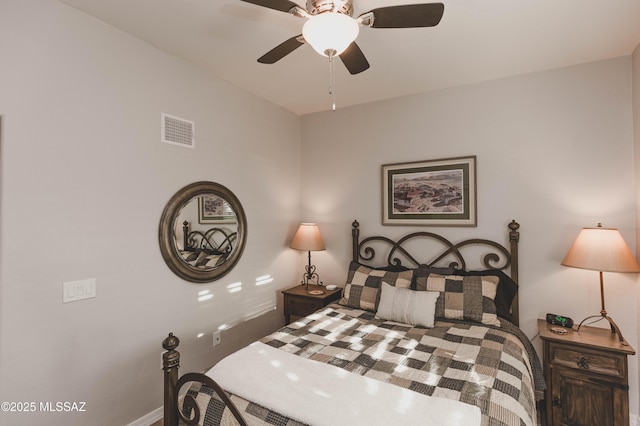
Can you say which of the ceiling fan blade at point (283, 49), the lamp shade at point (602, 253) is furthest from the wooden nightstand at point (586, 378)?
the ceiling fan blade at point (283, 49)

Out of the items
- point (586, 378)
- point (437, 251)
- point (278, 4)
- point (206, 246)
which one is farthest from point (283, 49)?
point (586, 378)

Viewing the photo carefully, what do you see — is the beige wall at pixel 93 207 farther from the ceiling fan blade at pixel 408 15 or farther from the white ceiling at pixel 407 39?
the ceiling fan blade at pixel 408 15

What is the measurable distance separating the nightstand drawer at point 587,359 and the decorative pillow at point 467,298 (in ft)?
1.28

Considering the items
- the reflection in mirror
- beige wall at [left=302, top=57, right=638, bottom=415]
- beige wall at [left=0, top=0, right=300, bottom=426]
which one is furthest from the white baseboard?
beige wall at [left=302, top=57, right=638, bottom=415]

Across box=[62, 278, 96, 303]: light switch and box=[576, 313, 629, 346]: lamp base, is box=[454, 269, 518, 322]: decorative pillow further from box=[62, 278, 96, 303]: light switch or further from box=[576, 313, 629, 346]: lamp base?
box=[62, 278, 96, 303]: light switch

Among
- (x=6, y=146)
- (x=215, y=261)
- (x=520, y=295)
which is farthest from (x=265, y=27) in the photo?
(x=520, y=295)

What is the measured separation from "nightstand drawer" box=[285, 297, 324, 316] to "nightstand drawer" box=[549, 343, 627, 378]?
73.6 inches

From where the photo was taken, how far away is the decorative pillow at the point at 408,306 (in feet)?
7.67

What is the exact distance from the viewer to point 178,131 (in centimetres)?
246

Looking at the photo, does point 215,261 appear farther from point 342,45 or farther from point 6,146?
point 342,45

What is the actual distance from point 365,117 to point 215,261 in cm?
212

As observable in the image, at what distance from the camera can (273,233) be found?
3.41 metres

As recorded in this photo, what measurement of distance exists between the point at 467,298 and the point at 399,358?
0.94 metres

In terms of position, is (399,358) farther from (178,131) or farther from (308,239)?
(178,131)
